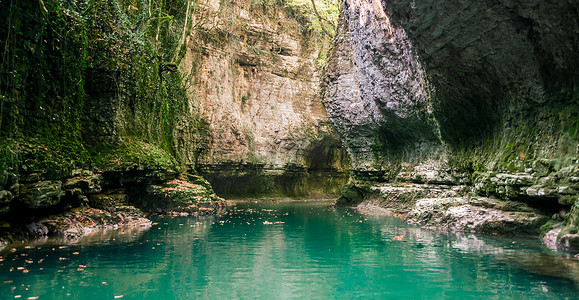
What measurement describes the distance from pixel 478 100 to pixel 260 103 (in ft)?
57.8

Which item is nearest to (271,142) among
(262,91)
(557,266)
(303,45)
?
(262,91)

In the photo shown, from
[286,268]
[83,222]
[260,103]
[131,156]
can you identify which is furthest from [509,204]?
[260,103]

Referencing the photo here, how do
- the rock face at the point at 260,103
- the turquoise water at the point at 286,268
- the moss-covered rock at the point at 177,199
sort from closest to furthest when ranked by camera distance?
the turquoise water at the point at 286,268 → the moss-covered rock at the point at 177,199 → the rock face at the point at 260,103

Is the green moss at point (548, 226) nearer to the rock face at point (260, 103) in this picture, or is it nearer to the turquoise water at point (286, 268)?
the turquoise water at point (286, 268)

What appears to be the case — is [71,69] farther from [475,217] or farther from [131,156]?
[475,217]

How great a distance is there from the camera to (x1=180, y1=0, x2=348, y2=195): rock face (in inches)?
943

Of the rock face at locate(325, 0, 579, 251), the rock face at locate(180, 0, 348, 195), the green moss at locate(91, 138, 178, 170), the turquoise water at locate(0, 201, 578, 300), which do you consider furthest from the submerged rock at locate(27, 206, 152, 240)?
the rock face at locate(180, 0, 348, 195)

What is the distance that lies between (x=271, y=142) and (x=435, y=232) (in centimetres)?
1808

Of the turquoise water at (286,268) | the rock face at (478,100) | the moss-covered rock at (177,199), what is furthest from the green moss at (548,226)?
the moss-covered rock at (177,199)

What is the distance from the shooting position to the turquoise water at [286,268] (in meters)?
4.59

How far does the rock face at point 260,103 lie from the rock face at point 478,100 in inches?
388

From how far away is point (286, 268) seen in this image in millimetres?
5953

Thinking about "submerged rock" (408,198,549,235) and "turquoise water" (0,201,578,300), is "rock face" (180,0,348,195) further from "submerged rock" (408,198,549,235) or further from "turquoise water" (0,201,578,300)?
"turquoise water" (0,201,578,300)

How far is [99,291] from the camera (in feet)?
15.0
